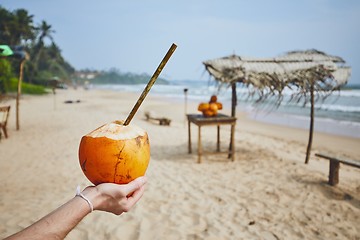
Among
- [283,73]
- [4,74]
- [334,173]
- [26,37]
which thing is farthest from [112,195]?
A: [26,37]

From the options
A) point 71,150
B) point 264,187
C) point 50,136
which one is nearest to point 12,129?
point 50,136

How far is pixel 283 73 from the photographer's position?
19.4ft

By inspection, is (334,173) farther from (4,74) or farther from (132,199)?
(4,74)

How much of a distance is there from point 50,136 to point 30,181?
390cm

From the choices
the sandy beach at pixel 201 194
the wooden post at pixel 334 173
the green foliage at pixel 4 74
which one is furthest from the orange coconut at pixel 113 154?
the green foliage at pixel 4 74

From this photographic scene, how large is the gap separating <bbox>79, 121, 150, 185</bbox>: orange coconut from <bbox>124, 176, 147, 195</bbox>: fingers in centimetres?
2

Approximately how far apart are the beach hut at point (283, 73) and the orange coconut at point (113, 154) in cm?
491

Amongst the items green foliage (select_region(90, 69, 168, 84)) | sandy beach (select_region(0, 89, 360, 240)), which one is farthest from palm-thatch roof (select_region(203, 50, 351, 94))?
green foliage (select_region(90, 69, 168, 84))

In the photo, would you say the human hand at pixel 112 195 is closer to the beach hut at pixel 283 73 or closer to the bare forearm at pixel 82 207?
the bare forearm at pixel 82 207

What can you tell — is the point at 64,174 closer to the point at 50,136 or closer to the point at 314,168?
the point at 50,136

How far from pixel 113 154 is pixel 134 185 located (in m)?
0.18

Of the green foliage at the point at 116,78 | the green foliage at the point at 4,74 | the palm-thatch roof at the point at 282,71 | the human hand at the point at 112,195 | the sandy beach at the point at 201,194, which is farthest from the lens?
the green foliage at the point at 116,78

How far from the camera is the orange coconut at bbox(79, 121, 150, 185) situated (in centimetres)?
111

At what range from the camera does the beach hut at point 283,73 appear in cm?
579
